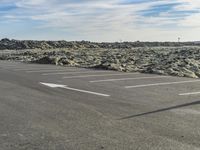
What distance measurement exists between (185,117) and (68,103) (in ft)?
9.82

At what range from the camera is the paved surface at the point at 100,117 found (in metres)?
6.28

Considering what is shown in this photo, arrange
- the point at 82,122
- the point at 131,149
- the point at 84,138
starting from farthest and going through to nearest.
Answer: the point at 82,122 → the point at 84,138 → the point at 131,149

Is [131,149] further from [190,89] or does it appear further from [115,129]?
[190,89]

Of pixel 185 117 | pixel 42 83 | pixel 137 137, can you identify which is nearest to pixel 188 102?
pixel 185 117

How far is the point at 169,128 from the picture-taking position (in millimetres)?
7156

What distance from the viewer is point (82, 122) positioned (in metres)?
7.68

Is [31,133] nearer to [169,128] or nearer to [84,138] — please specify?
[84,138]

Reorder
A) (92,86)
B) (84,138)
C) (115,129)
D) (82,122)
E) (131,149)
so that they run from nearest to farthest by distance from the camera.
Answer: (131,149) < (84,138) < (115,129) < (82,122) < (92,86)

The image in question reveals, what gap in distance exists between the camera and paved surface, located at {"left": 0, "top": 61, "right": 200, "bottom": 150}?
6281mm

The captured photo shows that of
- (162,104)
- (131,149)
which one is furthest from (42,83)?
(131,149)

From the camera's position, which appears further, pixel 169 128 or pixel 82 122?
pixel 82 122

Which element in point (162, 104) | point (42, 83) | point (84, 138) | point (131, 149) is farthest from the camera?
point (42, 83)

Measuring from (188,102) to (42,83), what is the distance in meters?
6.00

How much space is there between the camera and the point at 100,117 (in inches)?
319
